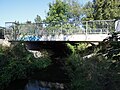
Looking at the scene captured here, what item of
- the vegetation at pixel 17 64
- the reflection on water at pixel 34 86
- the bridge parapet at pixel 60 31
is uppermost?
the bridge parapet at pixel 60 31

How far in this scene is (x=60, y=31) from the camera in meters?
20.3

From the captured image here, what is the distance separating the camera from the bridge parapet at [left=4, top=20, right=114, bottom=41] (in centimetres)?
1941

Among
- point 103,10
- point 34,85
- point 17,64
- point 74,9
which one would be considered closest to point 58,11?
point 74,9

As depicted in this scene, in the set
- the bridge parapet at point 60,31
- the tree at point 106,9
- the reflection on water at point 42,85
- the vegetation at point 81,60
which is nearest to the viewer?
the vegetation at point 81,60

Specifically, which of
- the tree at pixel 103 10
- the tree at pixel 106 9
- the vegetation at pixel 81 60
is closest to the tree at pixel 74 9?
the vegetation at pixel 81 60

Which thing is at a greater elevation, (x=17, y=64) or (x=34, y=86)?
(x=17, y=64)

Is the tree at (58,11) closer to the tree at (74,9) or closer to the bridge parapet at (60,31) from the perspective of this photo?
the tree at (74,9)

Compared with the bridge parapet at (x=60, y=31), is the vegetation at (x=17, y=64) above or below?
below

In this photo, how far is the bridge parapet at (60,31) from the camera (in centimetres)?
1941

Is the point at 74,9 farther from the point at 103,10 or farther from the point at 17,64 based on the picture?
the point at 17,64

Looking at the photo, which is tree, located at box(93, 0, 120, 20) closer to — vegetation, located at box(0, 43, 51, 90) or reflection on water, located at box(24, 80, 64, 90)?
vegetation, located at box(0, 43, 51, 90)

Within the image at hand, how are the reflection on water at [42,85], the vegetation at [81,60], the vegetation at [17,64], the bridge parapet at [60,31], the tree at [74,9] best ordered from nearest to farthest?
the vegetation at [81,60] → the reflection on water at [42,85] → the vegetation at [17,64] → the bridge parapet at [60,31] → the tree at [74,9]

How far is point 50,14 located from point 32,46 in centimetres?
1945

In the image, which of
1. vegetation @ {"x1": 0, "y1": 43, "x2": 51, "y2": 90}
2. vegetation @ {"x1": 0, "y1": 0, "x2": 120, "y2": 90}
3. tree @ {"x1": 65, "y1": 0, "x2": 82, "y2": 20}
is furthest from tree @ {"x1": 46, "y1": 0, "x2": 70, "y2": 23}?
vegetation @ {"x1": 0, "y1": 43, "x2": 51, "y2": 90}
